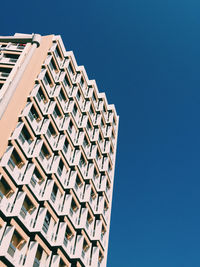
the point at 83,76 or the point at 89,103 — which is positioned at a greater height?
the point at 83,76

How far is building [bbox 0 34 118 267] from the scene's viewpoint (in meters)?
25.2

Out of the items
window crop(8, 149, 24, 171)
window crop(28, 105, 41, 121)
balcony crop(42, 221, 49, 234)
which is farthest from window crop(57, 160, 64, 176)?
balcony crop(42, 221, 49, 234)

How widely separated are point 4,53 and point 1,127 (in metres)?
18.0

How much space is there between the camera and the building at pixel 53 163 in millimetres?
25250

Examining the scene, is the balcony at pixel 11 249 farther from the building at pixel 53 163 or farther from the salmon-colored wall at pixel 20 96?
the salmon-colored wall at pixel 20 96

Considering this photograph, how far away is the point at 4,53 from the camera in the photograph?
41.7 metres

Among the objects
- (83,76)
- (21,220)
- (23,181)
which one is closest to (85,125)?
(83,76)

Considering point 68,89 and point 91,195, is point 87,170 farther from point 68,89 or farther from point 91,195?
point 68,89

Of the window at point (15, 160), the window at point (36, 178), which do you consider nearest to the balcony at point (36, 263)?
the window at point (36, 178)

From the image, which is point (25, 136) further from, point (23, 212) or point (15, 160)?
point (23, 212)

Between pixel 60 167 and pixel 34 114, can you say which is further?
pixel 60 167

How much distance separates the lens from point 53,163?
31.5 metres

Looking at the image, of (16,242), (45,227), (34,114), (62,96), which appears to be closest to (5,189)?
(16,242)

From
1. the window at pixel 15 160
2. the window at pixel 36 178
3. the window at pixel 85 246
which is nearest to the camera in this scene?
the window at pixel 15 160
